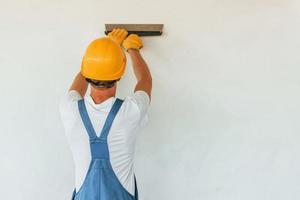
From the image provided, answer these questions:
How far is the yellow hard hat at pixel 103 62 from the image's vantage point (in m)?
1.39

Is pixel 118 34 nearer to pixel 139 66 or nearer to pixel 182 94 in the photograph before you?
pixel 139 66

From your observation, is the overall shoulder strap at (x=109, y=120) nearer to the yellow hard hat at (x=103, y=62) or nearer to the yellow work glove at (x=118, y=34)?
the yellow hard hat at (x=103, y=62)

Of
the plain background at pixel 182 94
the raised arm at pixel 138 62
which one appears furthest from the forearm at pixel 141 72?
the plain background at pixel 182 94

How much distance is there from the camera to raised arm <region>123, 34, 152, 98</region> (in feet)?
5.16

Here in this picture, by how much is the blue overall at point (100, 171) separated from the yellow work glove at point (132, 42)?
0.31 metres

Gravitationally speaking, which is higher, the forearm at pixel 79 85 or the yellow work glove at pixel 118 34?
the yellow work glove at pixel 118 34

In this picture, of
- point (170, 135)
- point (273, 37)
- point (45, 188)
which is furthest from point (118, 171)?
point (273, 37)

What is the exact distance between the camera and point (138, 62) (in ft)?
5.33

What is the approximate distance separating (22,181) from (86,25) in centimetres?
77

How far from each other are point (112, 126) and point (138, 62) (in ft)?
1.11

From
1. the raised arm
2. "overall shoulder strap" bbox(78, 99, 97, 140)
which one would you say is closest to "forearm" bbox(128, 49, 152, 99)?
the raised arm

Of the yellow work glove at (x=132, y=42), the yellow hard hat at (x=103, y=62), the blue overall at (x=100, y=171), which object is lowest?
the blue overall at (x=100, y=171)

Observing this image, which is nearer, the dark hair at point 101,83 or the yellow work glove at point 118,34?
the dark hair at point 101,83

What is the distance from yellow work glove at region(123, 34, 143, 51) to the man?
8.3 inches
